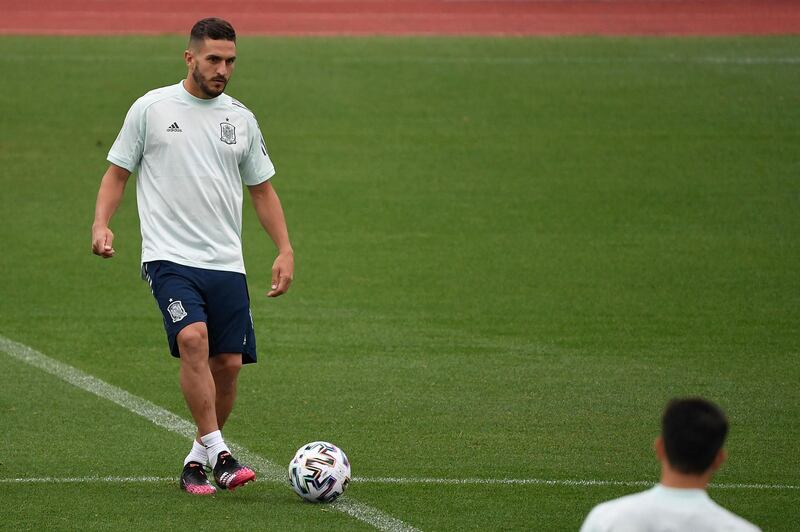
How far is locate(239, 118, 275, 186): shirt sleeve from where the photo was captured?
25.0 ft

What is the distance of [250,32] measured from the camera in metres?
28.5

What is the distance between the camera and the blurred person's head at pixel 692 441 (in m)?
4.21

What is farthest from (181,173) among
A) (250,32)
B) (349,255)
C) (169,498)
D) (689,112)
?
(250,32)

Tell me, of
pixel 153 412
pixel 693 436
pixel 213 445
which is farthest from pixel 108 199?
pixel 693 436

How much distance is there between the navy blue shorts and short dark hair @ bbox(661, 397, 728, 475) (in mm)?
3507

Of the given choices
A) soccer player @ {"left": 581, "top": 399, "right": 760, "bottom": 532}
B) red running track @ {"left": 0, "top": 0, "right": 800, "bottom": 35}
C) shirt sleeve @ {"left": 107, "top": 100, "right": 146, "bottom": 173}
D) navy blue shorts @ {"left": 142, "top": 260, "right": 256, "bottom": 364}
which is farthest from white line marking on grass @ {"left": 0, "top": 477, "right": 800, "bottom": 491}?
red running track @ {"left": 0, "top": 0, "right": 800, "bottom": 35}

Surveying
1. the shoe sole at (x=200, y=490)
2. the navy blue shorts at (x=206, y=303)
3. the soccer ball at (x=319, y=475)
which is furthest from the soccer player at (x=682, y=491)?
the shoe sole at (x=200, y=490)

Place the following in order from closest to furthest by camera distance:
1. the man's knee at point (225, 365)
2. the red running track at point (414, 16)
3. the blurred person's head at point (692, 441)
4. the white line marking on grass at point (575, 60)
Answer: the blurred person's head at point (692, 441), the man's knee at point (225, 365), the white line marking on grass at point (575, 60), the red running track at point (414, 16)

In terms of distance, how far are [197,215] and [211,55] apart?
2.59ft

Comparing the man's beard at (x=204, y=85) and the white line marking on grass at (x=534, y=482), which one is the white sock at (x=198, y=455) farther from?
the man's beard at (x=204, y=85)

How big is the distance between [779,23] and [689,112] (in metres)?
8.29

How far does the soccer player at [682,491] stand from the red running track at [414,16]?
24.7 m

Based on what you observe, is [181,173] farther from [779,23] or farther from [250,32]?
[779,23]

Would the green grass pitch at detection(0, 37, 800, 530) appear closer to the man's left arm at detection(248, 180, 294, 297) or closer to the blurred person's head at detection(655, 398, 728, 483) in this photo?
the man's left arm at detection(248, 180, 294, 297)
